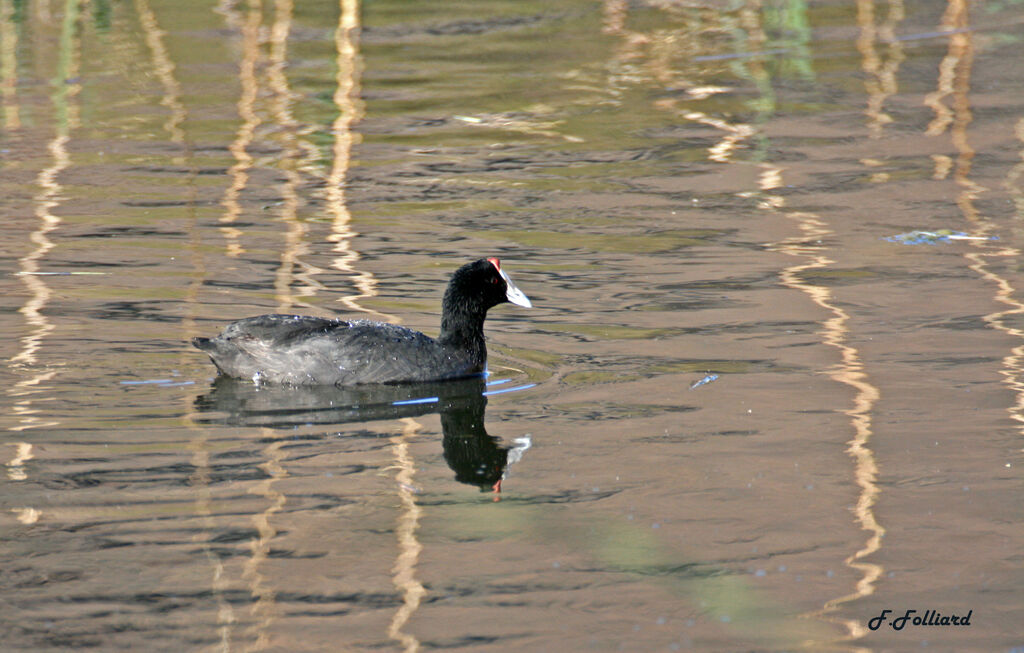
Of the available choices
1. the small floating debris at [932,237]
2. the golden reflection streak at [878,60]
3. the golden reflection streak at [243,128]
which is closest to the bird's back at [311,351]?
the golden reflection streak at [243,128]

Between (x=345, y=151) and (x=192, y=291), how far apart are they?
4.78m

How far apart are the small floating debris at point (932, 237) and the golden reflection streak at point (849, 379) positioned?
51 centimetres

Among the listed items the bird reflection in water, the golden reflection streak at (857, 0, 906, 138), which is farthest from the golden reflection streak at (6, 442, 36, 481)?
the golden reflection streak at (857, 0, 906, 138)

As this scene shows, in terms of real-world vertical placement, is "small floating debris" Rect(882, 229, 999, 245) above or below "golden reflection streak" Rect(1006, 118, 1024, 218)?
below

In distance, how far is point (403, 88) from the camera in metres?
16.9

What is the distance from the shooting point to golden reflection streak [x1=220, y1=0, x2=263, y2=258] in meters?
11.4

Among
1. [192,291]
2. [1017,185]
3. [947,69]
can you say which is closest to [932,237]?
[1017,185]

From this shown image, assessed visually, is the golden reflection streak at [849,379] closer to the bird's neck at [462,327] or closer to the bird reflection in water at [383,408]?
the bird reflection in water at [383,408]

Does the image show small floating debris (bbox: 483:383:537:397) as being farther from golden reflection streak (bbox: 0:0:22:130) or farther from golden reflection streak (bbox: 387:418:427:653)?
golden reflection streak (bbox: 0:0:22:130)

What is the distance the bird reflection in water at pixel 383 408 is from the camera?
280 inches

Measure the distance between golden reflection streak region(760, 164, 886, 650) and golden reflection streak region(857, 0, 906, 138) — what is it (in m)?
2.63

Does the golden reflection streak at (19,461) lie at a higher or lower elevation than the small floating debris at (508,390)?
higher

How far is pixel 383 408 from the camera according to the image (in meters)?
7.93
